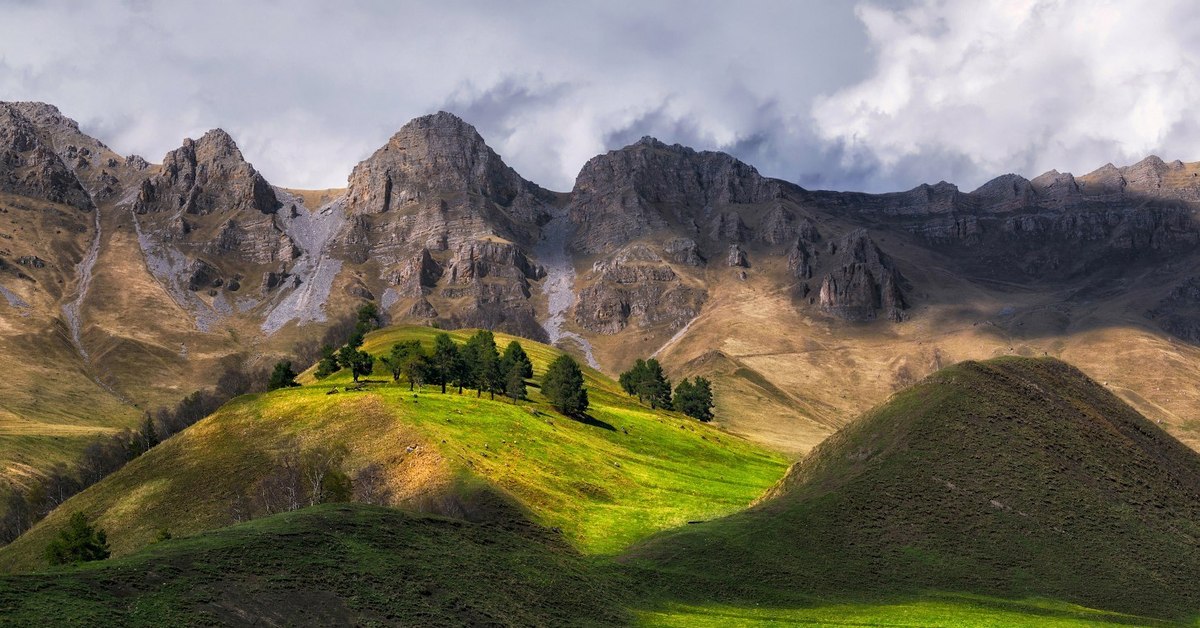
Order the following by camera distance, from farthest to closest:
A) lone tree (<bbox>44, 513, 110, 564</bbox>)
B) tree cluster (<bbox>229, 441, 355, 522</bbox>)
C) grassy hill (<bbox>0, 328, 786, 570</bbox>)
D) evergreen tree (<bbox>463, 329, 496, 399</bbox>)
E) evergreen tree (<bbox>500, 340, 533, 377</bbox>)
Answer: evergreen tree (<bbox>500, 340, 533, 377</bbox>), evergreen tree (<bbox>463, 329, 496, 399</bbox>), grassy hill (<bbox>0, 328, 786, 570</bbox>), tree cluster (<bbox>229, 441, 355, 522</bbox>), lone tree (<bbox>44, 513, 110, 564</bbox>)

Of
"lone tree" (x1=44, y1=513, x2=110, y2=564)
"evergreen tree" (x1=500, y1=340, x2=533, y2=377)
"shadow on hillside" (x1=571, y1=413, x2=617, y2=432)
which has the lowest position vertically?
"lone tree" (x1=44, y1=513, x2=110, y2=564)

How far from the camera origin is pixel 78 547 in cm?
9244

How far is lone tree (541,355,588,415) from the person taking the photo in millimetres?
157375

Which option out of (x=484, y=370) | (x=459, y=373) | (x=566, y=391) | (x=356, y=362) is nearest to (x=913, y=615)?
(x=566, y=391)

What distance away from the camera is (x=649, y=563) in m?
86.9

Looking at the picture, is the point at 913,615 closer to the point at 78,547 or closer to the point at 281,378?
the point at 78,547

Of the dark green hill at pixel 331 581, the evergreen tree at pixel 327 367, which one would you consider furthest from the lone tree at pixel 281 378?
the dark green hill at pixel 331 581

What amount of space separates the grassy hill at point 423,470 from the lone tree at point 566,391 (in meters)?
11.7

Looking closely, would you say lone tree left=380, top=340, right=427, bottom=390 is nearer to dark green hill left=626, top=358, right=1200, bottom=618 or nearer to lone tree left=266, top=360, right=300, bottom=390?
lone tree left=266, top=360, right=300, bottom=390

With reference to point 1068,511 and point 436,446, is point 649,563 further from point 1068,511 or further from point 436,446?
point 1068,511

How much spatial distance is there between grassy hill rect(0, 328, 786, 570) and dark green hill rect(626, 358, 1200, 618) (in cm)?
1282

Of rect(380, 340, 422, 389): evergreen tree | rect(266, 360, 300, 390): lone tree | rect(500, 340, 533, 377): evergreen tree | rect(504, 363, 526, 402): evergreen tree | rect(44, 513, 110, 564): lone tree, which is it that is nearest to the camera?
rect(44, 513, 110, 564): lone tree

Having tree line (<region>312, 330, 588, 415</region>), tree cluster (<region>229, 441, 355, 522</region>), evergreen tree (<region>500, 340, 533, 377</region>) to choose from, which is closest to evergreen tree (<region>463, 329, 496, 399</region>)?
tree line (<region>312, 330, 588, 415</region>)

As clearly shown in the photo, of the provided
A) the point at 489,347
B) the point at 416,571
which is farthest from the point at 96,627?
the point at 489,347
